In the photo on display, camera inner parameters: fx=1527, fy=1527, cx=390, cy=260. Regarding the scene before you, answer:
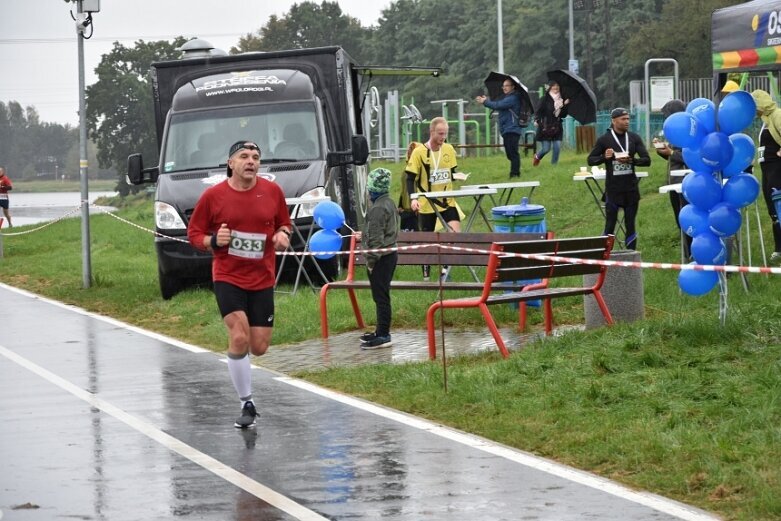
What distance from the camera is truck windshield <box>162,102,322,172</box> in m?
19.5

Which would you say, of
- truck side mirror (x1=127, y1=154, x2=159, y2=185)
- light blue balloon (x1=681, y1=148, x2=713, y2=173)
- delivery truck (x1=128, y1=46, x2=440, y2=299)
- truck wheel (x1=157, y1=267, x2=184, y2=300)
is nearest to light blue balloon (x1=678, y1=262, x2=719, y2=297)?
light blue balloon (x1=681, y1=148, x2=713, y2=173)

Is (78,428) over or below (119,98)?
below

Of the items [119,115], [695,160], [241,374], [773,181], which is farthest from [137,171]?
[119,115]

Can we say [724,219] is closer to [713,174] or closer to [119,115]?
[713,174]

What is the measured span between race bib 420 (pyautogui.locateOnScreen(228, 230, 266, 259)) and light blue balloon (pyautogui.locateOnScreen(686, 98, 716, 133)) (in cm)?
439

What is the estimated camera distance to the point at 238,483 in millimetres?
7984

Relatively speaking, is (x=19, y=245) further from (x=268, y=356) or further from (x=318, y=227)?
(x=268, y=356)

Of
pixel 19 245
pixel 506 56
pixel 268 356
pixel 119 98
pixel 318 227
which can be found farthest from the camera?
pixel 119 98

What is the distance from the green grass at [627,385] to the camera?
790 centimetres

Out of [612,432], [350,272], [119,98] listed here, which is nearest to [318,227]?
[350,272]

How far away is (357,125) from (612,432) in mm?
13578

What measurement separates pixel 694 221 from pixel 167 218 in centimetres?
803

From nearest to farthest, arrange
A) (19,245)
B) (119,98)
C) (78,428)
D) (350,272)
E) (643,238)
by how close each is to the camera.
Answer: (78,428)
(350,272)
(643,238)
(19,245)
(119,98)

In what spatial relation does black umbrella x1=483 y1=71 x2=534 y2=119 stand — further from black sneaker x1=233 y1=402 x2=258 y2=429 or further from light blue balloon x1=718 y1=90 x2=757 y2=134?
black sneaker x1=233 y1=402 x2=258 y2=429
